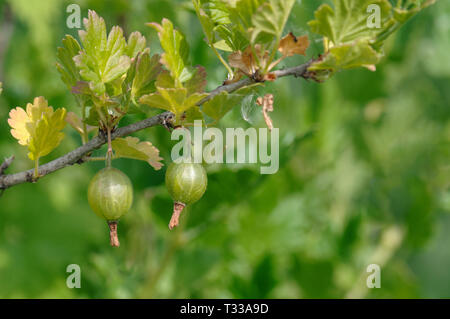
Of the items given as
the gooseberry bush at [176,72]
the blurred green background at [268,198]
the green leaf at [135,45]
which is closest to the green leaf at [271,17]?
the gooseberry bush at [176,72]

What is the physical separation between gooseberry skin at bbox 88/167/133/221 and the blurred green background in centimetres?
33

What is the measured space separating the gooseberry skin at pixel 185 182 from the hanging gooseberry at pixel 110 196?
5 centimetres

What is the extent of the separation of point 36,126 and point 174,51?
155 millimetres

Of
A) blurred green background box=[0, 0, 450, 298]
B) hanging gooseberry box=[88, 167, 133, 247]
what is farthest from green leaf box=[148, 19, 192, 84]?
blurred green background box=[0, 0, 450, 298]

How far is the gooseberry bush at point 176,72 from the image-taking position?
455 millimetres

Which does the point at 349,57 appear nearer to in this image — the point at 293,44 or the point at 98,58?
the point at 293,44

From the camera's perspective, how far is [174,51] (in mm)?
473

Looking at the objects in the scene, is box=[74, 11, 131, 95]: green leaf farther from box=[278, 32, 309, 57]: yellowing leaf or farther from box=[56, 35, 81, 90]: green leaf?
box=[278, 32, 309, 57]: yellowing leaf

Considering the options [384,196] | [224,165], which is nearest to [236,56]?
[224,165]

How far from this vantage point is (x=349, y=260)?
4.04 feet

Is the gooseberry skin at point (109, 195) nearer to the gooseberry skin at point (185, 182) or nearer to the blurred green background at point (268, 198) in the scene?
the gooseberry skin at point (185, 182)

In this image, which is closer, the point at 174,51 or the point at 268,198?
the point at 174,51

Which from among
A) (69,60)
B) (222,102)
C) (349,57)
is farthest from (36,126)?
(349,57)

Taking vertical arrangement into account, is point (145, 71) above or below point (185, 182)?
above
